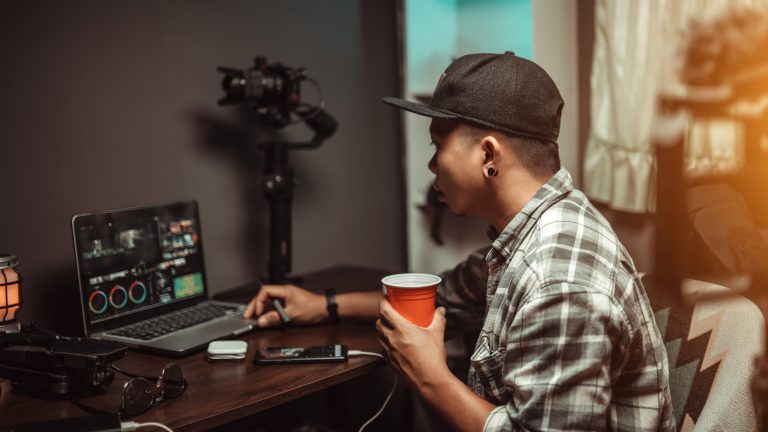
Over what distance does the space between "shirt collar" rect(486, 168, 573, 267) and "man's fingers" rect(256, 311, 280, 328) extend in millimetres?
615

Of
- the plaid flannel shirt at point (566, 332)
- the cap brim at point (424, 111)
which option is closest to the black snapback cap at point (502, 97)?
the cap brim at point (424, 111)

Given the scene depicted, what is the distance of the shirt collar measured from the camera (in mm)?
1188

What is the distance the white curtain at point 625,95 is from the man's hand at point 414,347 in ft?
3.24

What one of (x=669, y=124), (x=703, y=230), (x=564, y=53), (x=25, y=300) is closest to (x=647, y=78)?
(x=564, y=53)

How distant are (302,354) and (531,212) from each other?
564mm

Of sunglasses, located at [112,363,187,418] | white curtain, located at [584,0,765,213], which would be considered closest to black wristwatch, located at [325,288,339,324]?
sunglasses, located at [112,363,187,418]

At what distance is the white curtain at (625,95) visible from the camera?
6.34 feet

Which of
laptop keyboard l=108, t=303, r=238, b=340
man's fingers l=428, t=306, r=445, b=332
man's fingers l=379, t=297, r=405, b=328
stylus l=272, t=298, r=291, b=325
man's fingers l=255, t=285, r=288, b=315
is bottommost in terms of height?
laptop keyboard l=108, t=303, r=238, b=340

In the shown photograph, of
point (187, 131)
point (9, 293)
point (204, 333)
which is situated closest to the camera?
point (9, 293)

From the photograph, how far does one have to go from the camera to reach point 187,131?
1973 mm

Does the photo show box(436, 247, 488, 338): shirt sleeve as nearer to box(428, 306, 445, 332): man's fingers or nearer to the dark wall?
box(428, 306, 445, 332): man's fingers

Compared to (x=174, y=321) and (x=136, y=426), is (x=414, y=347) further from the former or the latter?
(x=174, y=321)

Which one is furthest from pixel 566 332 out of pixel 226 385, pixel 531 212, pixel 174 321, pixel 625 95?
pixel 625 95

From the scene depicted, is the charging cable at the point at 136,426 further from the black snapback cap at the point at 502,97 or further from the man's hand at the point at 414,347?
the black snapback cap at the point at 502,97
